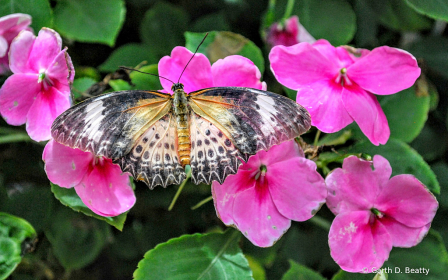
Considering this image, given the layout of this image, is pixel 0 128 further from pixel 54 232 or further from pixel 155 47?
pixel 155 47

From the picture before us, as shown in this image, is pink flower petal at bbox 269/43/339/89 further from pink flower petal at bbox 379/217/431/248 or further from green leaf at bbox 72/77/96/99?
green leaf at bbox 72/77/96/99

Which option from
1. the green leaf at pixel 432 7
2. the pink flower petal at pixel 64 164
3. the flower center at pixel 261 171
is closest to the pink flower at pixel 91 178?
the pink flower petal at pixel 64 164

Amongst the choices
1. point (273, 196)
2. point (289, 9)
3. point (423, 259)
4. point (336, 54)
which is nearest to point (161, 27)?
point (289, 9)

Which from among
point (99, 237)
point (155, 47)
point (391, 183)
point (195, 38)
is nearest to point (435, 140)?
point (391, 183)

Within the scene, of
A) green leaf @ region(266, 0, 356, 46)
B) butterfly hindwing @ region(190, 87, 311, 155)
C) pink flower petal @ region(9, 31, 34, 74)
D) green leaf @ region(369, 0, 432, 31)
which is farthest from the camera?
green leaf @ region(369, 0, 432, 31)

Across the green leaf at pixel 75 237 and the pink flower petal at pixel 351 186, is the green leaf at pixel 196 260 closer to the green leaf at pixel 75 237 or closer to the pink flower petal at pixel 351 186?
the pink flower petal at pixel 351 186

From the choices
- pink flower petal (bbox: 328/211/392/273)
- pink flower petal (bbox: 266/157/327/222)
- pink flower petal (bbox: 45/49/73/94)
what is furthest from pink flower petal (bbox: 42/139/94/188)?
pink flower petal (bbox: 328/211/392/273)
